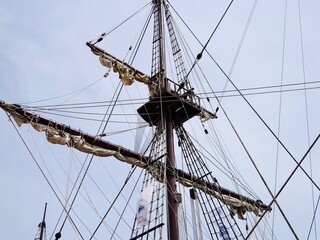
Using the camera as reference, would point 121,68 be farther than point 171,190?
Yes

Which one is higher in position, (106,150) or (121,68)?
(121,68)

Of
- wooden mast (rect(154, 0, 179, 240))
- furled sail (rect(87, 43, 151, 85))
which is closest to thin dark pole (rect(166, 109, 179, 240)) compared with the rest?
wooden mast (rect(154, 0, 179, 240))

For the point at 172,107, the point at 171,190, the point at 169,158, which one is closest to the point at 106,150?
the point at 169,158

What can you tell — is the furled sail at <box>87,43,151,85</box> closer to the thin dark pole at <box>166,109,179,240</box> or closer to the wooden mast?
the wooden mast

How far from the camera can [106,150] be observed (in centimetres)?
1062

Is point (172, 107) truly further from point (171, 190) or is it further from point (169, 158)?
point (171, 190)

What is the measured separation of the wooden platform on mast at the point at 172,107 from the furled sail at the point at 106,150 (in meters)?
1.77

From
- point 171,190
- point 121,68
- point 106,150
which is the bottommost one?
point 171,190

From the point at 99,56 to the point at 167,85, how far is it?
2.43 m

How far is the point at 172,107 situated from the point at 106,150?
9.91 ft

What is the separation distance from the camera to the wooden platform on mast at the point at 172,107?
12.4m

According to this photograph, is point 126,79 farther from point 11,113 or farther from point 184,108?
point 11,113

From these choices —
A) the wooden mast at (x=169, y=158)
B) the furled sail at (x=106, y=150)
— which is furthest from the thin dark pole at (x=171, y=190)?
the furled sail at (x=106, y=150)

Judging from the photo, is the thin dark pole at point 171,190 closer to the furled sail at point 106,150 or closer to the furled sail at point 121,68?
the furled sail at point 106,150
